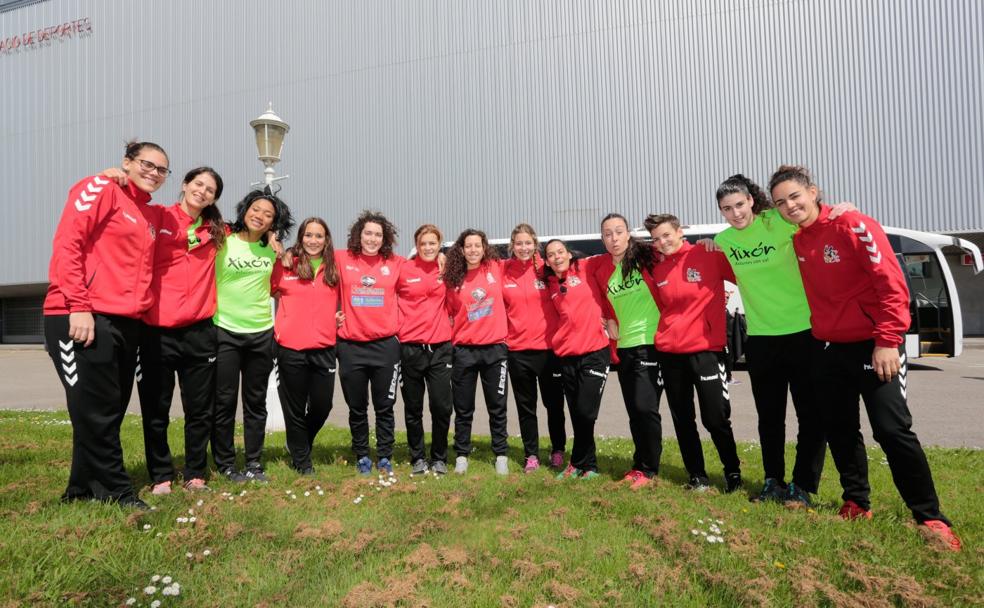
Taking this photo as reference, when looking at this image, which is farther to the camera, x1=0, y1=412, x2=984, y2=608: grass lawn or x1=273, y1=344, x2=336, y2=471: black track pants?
x1=273, y1=344, x2=336, y2=471: black track pants

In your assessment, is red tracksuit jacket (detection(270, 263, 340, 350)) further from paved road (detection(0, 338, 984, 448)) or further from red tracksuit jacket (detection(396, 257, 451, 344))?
paved road (detection(0, 338, 984, 448))

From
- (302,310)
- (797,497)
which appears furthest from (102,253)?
(797,497)

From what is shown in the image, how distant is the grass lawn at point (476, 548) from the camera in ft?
Answer: 8.75

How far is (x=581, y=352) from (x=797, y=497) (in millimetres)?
1824

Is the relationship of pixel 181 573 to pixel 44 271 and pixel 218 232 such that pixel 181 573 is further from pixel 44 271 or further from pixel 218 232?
pixel 44 271

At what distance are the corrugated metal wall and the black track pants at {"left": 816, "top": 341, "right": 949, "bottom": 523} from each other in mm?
18963

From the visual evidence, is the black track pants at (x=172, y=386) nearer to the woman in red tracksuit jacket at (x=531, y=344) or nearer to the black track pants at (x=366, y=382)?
the black track pants at (x=366, y=382)

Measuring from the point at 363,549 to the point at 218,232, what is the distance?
8.41 feet

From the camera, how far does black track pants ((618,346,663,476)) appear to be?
4.52 m

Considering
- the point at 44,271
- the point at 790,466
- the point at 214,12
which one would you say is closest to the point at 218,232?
the point at 790,466

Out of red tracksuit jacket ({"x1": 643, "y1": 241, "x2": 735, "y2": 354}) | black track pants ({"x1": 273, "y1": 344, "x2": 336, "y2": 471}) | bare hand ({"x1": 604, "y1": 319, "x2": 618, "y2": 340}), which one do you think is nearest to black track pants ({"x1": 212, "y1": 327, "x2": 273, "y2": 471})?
black track pants ({"x1": 273, "y1": 344, "x2": 336, "y2": 471})

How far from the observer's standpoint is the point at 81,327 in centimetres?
334

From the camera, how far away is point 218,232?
4.33 metres

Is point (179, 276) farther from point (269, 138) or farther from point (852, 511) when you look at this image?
point (852, 511)
